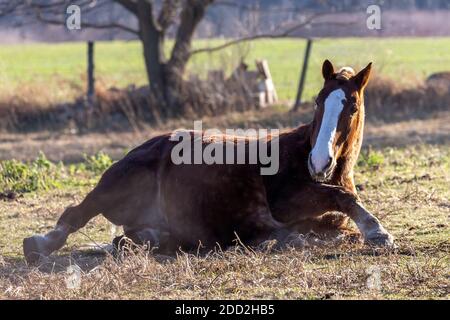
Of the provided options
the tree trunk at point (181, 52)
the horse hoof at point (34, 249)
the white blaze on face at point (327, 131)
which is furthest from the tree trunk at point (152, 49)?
the white blaze on face at point (327, 131)

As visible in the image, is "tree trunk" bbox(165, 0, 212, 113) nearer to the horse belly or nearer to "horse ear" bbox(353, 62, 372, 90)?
the horse belly

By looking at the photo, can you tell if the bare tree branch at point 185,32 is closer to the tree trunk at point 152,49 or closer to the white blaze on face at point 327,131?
the tree trunk at point 152,49

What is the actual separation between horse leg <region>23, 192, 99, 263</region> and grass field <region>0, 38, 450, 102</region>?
12.0 m

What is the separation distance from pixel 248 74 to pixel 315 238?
12.7 meters

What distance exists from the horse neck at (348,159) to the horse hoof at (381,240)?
0.49 meters

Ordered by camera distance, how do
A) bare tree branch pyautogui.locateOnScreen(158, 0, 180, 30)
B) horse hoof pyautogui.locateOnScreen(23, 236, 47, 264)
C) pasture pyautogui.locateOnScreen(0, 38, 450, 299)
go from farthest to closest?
bare tree branch pyautogui.locateOnScreen(158, 0, 180, 30) < horse hoof pyautogui.locateOnScreen(23, 236, 47, 264) < pasture pyautogui.locateOnScreen(0, 38, 450, 299)

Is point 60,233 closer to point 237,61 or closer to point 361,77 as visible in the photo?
point 361,77

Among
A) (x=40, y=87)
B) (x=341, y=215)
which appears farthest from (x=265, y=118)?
(x=341, y=215)

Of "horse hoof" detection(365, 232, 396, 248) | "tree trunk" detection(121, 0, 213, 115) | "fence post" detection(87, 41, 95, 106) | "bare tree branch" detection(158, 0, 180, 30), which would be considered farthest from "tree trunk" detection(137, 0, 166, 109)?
"horse hoof" detection(365, 232, 396, 248)

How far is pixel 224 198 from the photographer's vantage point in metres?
7.59

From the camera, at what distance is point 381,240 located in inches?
284

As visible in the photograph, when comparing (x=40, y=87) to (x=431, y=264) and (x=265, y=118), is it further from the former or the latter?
(x=431, y=264)

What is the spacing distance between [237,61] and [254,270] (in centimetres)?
1432

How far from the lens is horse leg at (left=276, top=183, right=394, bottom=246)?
7.24 m
